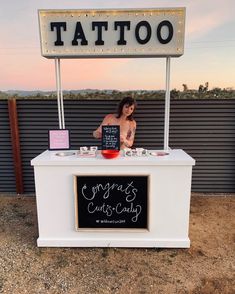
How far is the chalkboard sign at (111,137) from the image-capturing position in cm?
282

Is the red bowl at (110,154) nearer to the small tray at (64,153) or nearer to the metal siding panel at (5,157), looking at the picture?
the small tray at (64,153)

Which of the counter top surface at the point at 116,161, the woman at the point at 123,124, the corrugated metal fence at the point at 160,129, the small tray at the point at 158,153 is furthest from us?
the corrugated metal fence at the point at 160,129

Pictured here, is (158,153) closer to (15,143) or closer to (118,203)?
(118,203)

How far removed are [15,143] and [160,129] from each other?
9.04ft

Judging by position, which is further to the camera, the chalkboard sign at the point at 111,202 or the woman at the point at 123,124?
the woman at the point at 123,124

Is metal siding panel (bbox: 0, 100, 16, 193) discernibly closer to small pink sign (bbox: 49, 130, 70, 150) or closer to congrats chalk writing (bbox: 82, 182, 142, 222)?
small pink sign (bbox: 49, 130, 70, 150)

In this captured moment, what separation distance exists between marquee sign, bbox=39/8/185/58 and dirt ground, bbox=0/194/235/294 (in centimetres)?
235

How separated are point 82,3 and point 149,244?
4720 mm

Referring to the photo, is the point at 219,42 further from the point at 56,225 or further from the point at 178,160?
the point at 56,225

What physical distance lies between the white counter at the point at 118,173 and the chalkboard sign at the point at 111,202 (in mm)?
63

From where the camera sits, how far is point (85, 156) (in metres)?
2.96

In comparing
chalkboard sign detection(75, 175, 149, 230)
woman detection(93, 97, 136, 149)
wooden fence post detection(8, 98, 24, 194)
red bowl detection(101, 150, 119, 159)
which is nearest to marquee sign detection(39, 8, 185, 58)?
woman detection(93, 97, 136, 149)

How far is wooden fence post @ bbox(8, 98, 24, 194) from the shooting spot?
458cm

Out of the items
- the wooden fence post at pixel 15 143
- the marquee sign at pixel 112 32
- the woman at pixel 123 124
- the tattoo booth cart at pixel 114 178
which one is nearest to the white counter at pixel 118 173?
the tattoo booth cart at pixel 114 178
